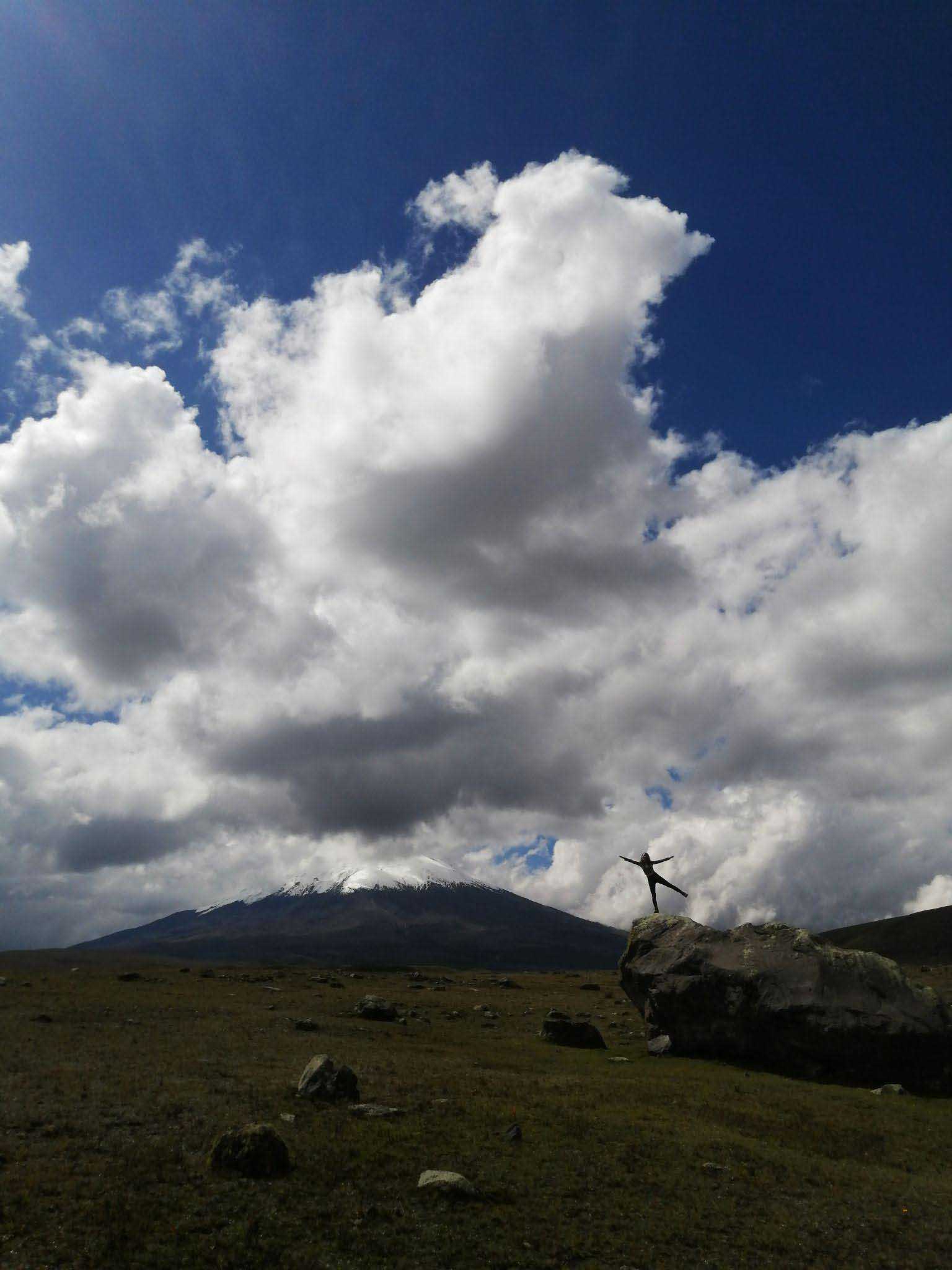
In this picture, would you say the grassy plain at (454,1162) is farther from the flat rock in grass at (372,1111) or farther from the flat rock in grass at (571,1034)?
the flat rock in grass at (571,1034)

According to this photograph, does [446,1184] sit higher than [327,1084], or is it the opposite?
[327,1084]

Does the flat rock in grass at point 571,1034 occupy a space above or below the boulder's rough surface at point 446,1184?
below

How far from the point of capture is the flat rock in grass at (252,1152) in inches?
794

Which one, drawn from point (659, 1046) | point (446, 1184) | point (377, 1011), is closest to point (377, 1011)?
point (377, 1011)

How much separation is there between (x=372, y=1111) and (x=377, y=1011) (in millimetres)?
31487

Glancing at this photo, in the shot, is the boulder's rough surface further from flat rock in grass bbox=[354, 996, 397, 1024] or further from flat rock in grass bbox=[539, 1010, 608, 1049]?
flat rock in grass bbox=[354, 996, 397, 1024]

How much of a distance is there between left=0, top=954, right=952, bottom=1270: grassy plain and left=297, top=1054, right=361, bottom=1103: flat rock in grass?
81 centimetres

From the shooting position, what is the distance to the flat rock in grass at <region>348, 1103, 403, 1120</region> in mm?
26078

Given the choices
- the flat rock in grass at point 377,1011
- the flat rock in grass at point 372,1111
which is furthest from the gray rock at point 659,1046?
the flat rock in grass at point 372,1111

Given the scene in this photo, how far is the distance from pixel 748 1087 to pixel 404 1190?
24.8 meters

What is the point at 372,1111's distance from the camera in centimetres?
2644

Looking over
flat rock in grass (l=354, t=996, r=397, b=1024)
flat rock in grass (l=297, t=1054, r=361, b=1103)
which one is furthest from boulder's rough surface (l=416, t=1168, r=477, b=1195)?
flat rock in grass (l=354, t=996, r=397, b=1024)

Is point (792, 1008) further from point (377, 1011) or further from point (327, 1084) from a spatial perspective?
point (377, 1011)

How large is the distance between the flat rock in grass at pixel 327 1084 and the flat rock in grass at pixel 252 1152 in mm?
7031
